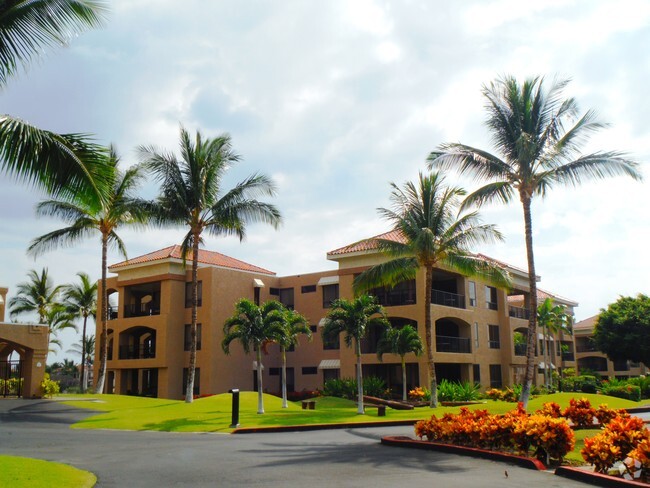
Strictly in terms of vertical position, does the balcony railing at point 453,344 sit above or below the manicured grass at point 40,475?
above

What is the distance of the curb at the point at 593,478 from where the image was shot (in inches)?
397

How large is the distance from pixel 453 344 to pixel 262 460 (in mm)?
27158

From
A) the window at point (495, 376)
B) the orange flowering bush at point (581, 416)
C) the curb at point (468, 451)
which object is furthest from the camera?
the window at point (495, 376)

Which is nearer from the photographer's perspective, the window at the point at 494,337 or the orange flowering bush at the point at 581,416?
the orange flowering bush at the point at 581,416

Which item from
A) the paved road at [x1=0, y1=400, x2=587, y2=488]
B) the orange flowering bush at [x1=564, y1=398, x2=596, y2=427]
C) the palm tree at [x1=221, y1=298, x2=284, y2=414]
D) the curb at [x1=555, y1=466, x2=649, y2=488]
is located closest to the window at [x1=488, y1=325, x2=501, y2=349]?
the palm tree at [x1=221, y1=298, x2=284, y2=414]

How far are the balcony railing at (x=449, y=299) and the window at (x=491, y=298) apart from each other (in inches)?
145

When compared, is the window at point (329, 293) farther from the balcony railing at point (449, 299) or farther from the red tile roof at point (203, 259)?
the balcony railing at point (449, 299)

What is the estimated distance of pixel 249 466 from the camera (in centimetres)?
1272

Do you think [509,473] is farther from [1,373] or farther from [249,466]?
[1,373]

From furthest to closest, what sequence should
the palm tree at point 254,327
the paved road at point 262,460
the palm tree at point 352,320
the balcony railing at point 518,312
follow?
1. the balcony railing at point 518,312
2. the palm tree at point 352,320
3. the palm tree at point 254,327
4. the paved road at point 262,460

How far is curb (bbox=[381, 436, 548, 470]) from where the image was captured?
12.4 m

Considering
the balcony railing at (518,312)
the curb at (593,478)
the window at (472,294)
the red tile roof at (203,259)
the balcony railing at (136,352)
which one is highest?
the red tile roof at (203,259)

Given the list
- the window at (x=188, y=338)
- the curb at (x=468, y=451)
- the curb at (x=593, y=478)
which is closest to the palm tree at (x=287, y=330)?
the window at (x=188, y=338)

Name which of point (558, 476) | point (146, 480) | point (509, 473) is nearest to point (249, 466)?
point (146, 480)
